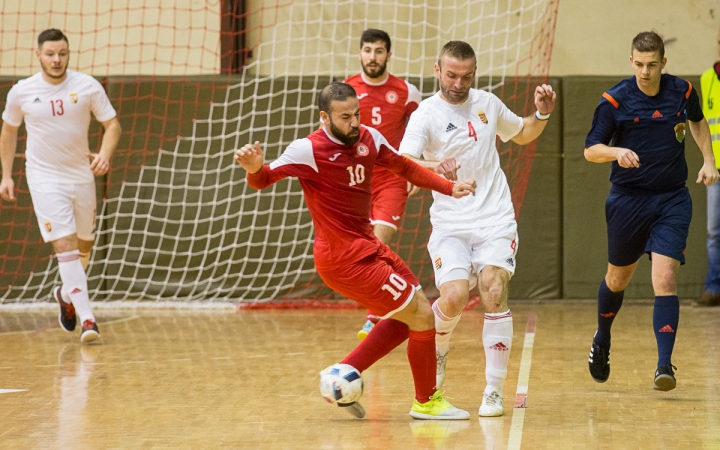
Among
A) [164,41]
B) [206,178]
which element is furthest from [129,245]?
[164,41]

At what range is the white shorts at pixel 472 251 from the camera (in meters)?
5.48

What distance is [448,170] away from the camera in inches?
205

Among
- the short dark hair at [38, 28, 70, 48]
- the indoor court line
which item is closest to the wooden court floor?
the indoor court line

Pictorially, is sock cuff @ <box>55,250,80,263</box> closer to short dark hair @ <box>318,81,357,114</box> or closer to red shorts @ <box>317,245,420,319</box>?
red shorts @ <box>317,245,420,319</box>

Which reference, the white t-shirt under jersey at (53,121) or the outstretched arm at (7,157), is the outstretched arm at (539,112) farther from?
the outstretched arm at (7,157)

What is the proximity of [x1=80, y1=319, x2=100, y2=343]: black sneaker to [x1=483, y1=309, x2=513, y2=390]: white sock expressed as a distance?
3.81 m

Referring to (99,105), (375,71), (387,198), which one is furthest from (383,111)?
(99,105)

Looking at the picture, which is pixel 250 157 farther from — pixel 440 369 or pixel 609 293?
pixel 609 293

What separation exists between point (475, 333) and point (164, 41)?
5.02m

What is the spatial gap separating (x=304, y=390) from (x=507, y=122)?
2029 mm

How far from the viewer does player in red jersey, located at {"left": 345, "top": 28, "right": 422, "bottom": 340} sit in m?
8.02

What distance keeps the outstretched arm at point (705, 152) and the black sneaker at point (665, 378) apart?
1116 mm

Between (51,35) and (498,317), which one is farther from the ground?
(51,35)

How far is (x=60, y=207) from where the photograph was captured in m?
8.21
